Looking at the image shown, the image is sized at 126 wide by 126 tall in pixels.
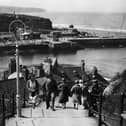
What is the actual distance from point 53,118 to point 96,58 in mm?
8968

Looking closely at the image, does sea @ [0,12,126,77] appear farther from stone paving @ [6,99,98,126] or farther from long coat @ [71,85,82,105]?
stone paving @ [6,99,98,126]

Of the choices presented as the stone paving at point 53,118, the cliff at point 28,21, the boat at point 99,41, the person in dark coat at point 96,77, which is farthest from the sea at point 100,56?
the stone paving at point 53,118

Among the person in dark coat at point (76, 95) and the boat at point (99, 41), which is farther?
the boat at point (99, 41)

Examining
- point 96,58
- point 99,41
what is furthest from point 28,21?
point 99,41

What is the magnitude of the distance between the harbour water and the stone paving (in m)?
7.06

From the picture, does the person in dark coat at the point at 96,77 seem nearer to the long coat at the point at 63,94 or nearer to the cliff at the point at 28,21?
the long coat at the point at 63,94

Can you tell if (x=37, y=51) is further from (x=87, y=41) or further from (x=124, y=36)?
(x=124, y=36)

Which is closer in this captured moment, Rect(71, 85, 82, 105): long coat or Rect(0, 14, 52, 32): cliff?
Rect(71, 85, 82, 105): long coat

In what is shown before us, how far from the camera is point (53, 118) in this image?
98.4 inches

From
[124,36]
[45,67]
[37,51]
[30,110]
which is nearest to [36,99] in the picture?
[30,110]

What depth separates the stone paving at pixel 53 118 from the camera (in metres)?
2.37

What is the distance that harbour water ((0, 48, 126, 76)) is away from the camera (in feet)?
33.3

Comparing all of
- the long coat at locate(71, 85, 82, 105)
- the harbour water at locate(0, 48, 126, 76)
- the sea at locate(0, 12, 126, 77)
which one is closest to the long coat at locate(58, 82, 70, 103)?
the long coat at locate(71, 85, 82, 105)

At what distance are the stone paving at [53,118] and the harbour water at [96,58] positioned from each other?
706 centimetres
